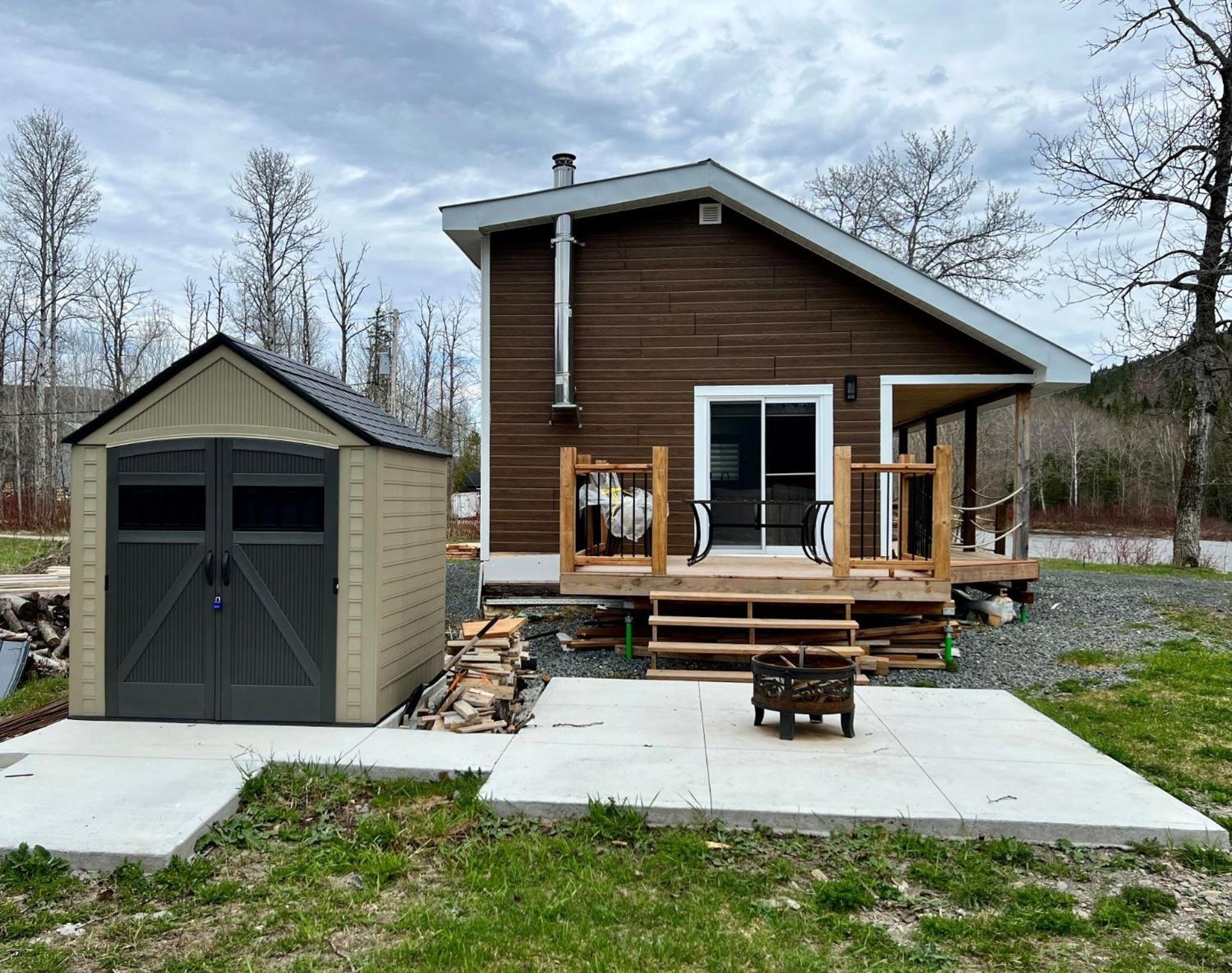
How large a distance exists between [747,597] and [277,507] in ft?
12.5

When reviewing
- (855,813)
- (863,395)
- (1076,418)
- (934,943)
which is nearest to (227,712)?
(855,813)

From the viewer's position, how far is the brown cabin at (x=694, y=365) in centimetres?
826

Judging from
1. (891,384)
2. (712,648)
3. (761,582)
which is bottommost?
(712,648)

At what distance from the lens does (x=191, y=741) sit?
4.28 meters

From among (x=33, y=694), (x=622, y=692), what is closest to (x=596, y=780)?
(x=622, y=692)

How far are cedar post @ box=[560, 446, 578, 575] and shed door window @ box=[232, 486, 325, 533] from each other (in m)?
2.28

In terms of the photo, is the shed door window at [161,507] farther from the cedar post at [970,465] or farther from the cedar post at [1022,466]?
the cedar post at [970,465]

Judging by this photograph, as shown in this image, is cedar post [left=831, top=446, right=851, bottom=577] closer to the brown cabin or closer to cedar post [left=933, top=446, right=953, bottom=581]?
cedar post [left=933, top=446, right=953, bottom=581]

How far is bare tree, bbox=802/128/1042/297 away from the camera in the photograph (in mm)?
20219

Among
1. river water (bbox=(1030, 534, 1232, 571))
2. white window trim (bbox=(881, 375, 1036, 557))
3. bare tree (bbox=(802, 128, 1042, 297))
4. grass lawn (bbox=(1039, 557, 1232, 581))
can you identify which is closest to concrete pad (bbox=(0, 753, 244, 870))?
white window trim (bbox=(881, 375, 1036, 557))

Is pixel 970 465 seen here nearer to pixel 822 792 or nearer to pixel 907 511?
pixel 907 511

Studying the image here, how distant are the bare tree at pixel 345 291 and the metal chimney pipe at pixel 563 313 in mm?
17599

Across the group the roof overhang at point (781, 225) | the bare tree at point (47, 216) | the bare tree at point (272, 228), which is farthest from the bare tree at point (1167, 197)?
the bare tree at point (47, 216)

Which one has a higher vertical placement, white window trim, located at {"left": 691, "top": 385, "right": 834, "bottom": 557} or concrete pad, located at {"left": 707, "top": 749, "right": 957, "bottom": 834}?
white window trim, located at {"left": 691, "top": 385, "right": 834, "bottom": 557}
